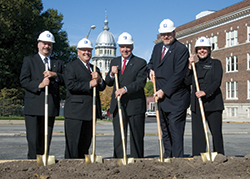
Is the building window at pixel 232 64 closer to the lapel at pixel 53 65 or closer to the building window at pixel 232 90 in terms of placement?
the building window at pixel 232 90

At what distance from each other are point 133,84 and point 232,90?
129 ft

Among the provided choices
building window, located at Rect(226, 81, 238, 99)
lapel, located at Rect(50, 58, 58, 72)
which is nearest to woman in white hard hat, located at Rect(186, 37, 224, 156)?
lapel, located at Rect(50, 58, 58, 72)

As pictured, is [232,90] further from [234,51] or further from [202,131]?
[202,131]

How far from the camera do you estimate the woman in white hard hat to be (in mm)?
5973

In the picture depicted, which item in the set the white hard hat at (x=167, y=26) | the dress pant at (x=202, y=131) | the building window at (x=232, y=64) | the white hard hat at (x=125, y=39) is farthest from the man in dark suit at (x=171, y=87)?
the building window at (x=232, y=64)

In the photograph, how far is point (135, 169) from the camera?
468 cm

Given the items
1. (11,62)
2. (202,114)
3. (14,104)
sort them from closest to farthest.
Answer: (202,114)
(14,104)
(11,62)

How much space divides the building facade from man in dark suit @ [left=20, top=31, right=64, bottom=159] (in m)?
36.8

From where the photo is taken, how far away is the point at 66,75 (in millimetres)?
5949

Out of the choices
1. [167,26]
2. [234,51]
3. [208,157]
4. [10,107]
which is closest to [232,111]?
[234,51]

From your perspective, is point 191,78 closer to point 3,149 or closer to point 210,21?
point 3,149

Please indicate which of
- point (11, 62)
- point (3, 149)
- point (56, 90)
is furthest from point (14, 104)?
point (56, 90)

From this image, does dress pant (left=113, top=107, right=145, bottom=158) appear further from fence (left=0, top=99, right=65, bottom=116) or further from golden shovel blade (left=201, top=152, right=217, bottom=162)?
fence (left=0, top=99, right=65, bottom=116)

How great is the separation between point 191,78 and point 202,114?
71 cm
